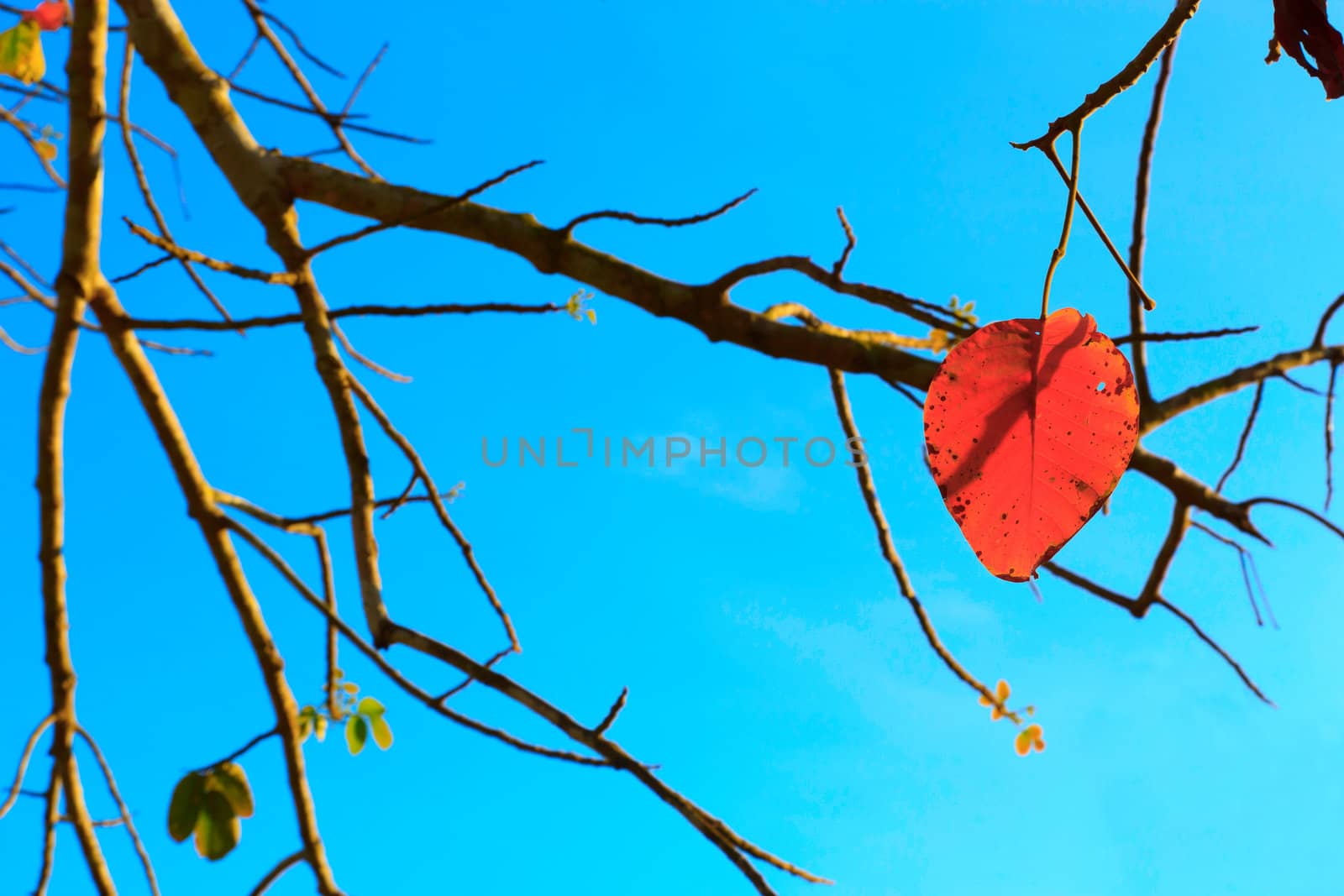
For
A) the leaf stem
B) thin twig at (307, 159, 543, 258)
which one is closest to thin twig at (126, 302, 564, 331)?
thin twig at (307, 159, 543, 258)

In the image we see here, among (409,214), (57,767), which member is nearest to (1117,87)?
(409,214)

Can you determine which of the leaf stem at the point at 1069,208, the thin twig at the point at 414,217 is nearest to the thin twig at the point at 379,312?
the thin twig at the point at 414,217

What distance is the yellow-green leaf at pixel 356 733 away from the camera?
1.35m

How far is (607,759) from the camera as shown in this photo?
1023mm

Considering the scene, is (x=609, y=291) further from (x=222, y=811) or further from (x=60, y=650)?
(x=60, y=650)

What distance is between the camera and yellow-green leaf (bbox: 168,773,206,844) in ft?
3.88

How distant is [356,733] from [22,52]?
1.19 m

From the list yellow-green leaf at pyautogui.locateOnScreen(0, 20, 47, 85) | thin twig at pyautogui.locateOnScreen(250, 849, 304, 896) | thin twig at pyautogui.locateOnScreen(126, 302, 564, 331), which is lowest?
thin twig at pyautogui.locateOnScreen(250, 849, 304, 896)

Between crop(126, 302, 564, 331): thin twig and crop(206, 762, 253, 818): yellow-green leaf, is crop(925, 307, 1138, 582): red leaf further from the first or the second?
crop(206, 762, 253, 818): yellow-green leaf

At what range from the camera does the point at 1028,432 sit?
0.53m

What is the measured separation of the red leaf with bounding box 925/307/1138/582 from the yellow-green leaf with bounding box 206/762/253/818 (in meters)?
1.04

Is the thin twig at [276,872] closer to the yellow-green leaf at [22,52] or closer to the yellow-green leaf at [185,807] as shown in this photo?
the yellow-green leaf at [185,807]

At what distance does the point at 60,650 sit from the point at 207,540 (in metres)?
0.30

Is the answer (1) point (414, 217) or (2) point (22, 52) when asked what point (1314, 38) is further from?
(2) point (22, 52)
